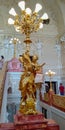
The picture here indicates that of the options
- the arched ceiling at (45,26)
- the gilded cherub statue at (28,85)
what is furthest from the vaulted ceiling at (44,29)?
the gilded cherub statue at (28,85)

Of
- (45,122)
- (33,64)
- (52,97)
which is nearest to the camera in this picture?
(45,122)

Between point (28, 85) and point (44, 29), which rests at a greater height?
point (44, 29)

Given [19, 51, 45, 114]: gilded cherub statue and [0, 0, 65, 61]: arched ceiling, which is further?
[0, 0, 65, 61]: arched ceiling

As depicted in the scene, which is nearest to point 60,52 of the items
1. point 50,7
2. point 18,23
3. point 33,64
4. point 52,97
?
point 50,7

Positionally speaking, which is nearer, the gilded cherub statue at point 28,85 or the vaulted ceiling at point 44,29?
the gilded cherub statue at point 28,85

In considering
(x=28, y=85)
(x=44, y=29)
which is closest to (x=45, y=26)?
(x=44, y=29)

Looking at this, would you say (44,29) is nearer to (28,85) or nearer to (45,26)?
(45,26)

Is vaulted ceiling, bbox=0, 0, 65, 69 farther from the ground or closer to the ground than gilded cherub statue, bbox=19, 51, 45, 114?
farther from the ground

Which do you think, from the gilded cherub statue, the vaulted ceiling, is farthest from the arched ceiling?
the gilded cherub statue

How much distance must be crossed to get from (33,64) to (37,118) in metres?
0.98

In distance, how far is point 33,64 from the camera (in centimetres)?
385

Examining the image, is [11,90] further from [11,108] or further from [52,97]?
[52,97]

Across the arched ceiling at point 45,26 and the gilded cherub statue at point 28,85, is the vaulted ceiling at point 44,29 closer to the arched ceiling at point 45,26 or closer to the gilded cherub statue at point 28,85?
the arched ceiling at point 45,26

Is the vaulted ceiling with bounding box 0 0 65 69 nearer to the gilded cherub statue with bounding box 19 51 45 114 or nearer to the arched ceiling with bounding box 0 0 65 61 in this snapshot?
the arched ceiling with bounding box 0 0 65 61
